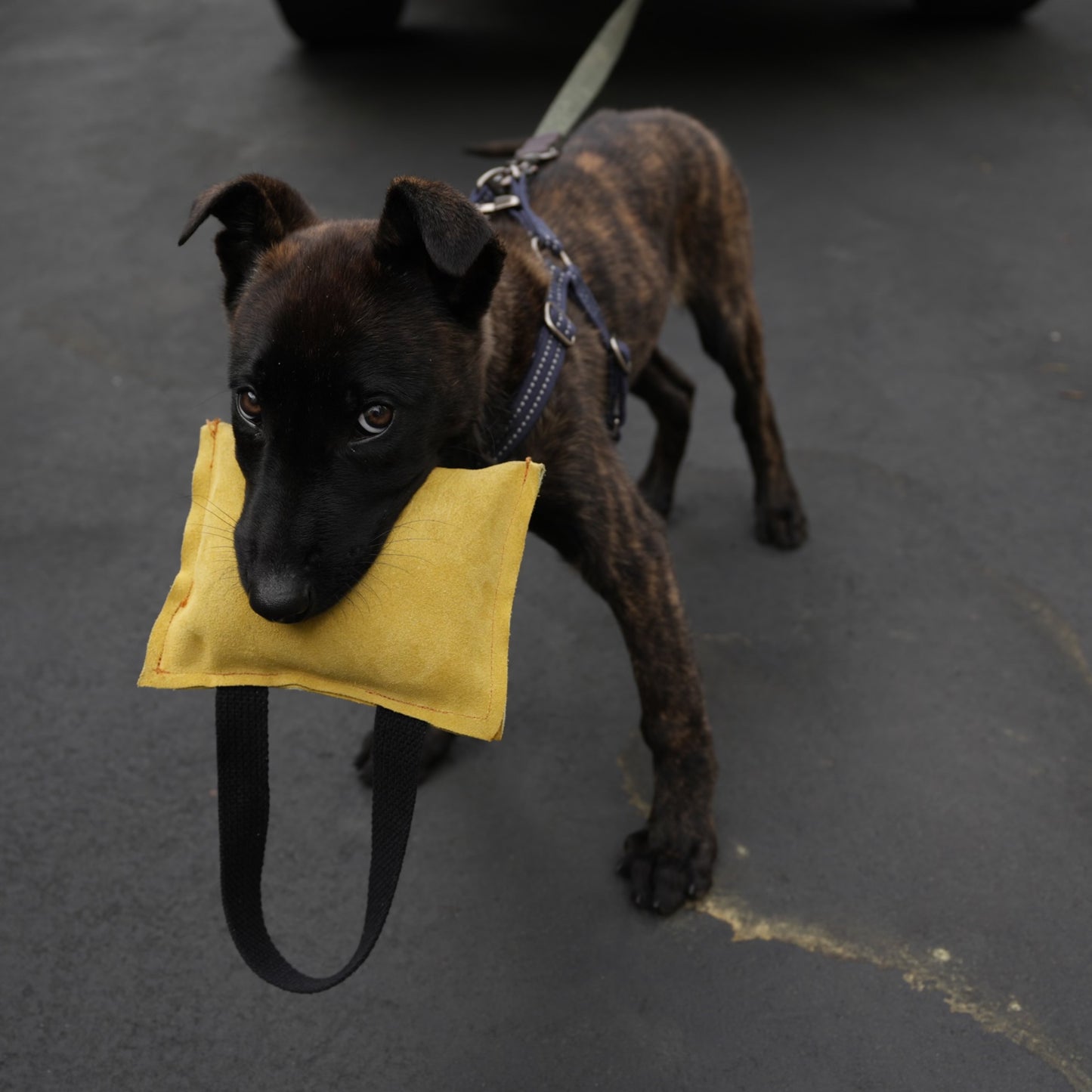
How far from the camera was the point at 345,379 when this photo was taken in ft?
6.79

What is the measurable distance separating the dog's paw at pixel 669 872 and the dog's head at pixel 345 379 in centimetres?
121

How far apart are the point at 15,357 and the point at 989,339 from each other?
4440mm

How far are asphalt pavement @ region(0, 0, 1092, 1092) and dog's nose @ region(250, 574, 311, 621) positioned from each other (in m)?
1.12

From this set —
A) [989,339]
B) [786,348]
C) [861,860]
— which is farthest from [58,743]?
[989,339]

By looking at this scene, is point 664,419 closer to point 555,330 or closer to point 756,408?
point 756,408

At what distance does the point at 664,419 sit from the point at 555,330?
58.7 inches

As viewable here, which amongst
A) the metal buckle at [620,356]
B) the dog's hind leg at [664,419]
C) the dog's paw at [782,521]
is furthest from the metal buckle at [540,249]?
the dog's paw at [782,521]

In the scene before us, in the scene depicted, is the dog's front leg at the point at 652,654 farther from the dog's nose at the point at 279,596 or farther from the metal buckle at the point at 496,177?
the metal buckle at the point at 496,177

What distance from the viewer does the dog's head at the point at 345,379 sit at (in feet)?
6.70

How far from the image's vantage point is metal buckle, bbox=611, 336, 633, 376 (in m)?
A: 2.97

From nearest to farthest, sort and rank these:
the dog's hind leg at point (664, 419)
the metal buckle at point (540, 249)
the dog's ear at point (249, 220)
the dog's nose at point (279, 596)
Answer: the dog's nose at point (279, 596), the dog's ear at point (249, 220), the metal buckle at point (540, 249), the dog's hind leg at point (664, 419)

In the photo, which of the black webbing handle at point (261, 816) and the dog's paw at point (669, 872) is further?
the dog's paw at point (669, 872)

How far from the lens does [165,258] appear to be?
19.7 feet

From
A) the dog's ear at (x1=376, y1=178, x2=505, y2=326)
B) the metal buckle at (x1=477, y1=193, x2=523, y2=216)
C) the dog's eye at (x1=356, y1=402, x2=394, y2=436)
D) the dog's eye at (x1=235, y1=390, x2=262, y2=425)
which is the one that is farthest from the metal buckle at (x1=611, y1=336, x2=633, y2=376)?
the dog's eye at (x1=235, y1=390, x2=262, y2=425)
